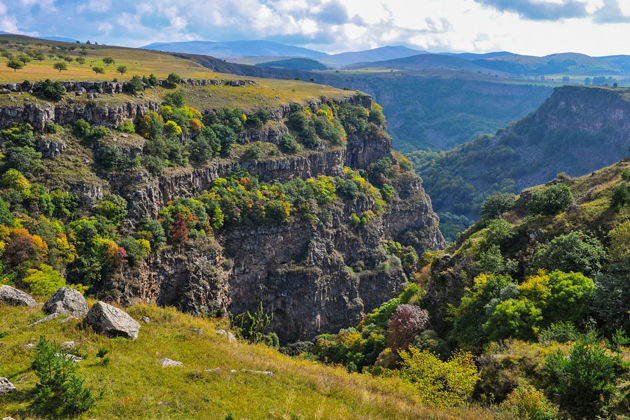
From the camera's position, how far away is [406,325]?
108 ft

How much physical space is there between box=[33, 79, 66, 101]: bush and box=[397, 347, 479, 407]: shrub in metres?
55.6

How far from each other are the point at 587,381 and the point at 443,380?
7.51 meters

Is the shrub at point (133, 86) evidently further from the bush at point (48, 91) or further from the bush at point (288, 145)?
the bush at point (288, 145)

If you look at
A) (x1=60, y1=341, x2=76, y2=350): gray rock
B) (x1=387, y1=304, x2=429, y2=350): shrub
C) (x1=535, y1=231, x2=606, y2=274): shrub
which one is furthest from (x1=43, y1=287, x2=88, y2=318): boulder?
(x1=535, y1=231, x2=606, y2=274): shrub

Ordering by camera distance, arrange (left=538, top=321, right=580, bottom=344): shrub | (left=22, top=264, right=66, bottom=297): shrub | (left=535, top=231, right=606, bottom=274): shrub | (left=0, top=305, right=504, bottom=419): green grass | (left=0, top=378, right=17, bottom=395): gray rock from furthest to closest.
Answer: (left=22, top=264, right=66, bottom=297): shrub
(left=535, top=231, right=606, bottom=274): shrub
(left=538, top=321, right=580, bottom=344): shrub
(left=0, top=305, right=504, bottom=419): green grass
(left=0, top=378, right=17, bottom=395): gray rock

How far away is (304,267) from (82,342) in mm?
52156

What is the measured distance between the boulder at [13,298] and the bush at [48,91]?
40272 mm

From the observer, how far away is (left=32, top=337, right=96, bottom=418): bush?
45.1 ft

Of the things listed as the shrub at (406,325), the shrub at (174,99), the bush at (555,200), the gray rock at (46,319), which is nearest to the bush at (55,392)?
the gray rock at (46,319)

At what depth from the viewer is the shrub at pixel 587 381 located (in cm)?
1465

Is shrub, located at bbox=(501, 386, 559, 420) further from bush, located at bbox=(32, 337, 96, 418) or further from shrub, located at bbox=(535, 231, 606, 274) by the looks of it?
bush, located at bbox=(32, 337, 96, 418)

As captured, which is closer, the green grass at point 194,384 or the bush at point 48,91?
the green grass at point 194,384

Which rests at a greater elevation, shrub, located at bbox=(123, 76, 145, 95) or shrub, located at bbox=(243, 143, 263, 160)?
shrub, located at bbox=(123, 76, 145, 95)

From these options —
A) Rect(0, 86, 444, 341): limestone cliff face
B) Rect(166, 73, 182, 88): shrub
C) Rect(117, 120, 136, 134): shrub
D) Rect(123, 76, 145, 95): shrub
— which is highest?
Rect(166, 73, 182, 88): shrub
